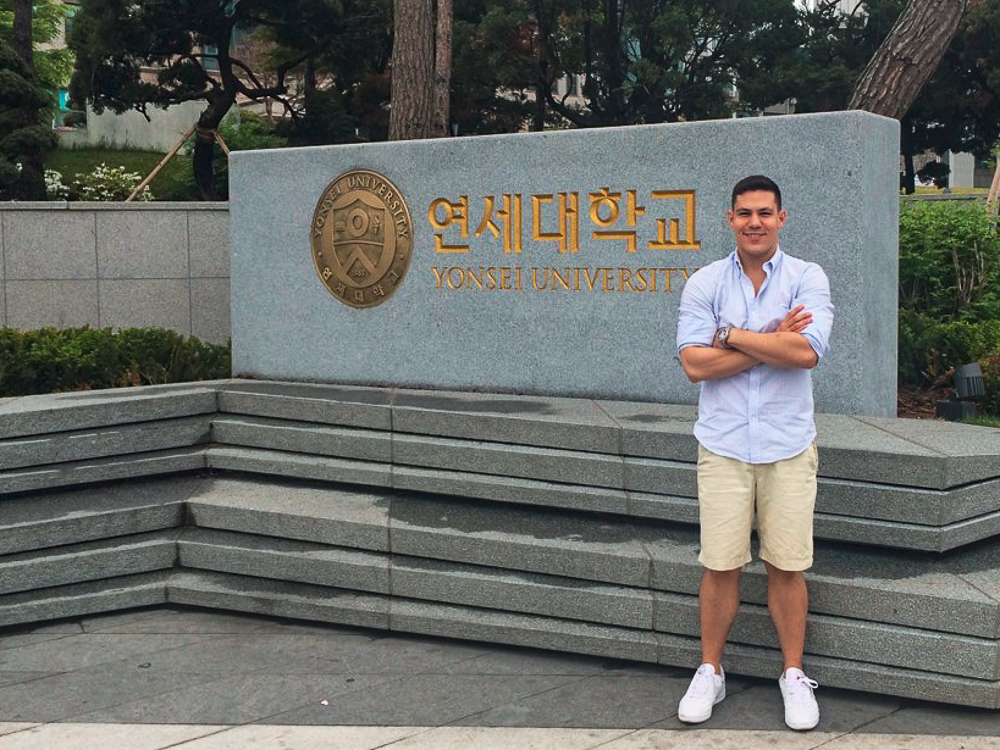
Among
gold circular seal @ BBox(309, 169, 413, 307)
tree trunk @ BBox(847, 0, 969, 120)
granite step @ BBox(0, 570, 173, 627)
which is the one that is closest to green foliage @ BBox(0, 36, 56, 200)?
gold circular seal @ BBox(309, 169, 413, 307)

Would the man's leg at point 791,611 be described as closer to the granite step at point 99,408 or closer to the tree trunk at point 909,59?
Answer: the granite step at point 99,408

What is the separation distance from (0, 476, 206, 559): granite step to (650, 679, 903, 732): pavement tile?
2970 millimetres

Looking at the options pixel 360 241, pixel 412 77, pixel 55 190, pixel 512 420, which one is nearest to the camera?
pixel 512 420

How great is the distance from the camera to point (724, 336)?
430cm

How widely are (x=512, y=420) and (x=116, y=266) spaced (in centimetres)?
683

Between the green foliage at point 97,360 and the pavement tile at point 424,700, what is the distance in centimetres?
356

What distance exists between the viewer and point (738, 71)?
3031 cm

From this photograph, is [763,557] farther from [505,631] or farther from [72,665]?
[72,665]

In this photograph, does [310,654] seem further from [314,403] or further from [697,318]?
[697,318]

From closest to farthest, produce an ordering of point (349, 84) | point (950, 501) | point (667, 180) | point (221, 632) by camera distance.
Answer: point (950, 501) < point (221, 632) < point (667, 180) < point (349, 84)

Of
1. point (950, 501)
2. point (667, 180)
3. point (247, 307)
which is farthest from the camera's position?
point (247, 307)

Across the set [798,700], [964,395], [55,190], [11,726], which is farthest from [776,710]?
[55,190]

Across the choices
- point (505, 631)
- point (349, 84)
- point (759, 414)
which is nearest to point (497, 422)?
point (505, 631)

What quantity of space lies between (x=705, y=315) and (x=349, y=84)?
22.8m
